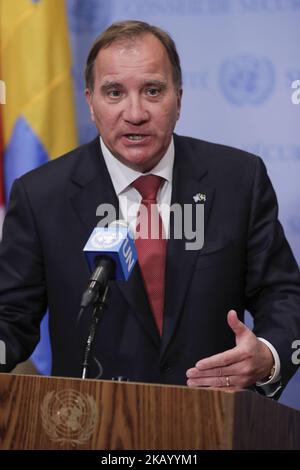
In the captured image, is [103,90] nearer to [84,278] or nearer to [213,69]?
[84,278]

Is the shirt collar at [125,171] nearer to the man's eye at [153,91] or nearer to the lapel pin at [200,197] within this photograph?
the lapel pin at [200,197]

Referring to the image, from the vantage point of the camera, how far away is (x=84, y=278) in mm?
2545

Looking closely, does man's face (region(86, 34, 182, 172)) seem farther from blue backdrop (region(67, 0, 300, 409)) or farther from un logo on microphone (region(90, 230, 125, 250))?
blue backdrop (region(67, 0, 300, 409))

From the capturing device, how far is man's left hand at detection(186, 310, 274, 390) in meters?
1.83

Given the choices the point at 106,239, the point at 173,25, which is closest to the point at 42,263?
the point at 106,239

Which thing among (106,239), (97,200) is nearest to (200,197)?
(97,200)

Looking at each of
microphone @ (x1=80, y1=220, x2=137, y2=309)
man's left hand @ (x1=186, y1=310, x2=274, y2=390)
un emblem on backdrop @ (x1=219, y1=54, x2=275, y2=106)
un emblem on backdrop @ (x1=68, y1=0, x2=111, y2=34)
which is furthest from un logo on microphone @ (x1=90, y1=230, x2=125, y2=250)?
un emblem on backdrop @ (x1=68, y1=0, x2=111, y2=34)

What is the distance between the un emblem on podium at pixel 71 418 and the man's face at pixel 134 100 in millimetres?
1117

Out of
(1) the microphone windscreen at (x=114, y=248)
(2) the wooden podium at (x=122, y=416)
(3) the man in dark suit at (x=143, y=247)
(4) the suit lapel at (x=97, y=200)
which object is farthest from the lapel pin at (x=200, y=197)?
(2) the wooden podium at (x=122, y=416)

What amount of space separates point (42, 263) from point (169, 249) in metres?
0.40

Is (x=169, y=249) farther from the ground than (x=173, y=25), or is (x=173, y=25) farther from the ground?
(x=173, y=25)

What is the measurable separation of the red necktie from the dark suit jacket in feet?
0.09

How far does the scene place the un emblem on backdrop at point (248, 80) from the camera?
338cm

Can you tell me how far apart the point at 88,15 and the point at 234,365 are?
2.04m
